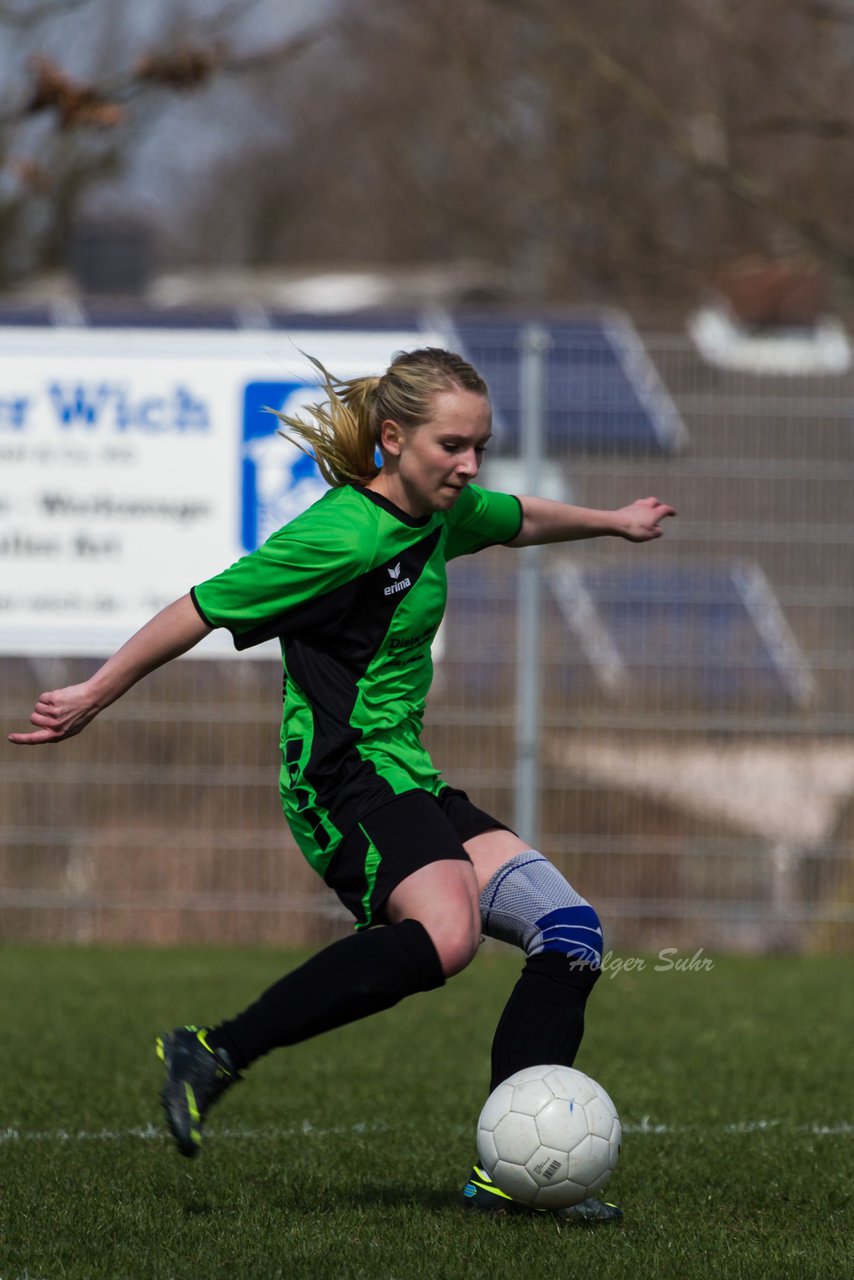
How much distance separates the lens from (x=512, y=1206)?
4086 millimetres

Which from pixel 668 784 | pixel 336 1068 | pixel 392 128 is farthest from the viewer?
pixel 392 128

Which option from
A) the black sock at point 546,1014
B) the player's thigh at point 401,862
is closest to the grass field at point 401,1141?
the black sock at point 546,1014

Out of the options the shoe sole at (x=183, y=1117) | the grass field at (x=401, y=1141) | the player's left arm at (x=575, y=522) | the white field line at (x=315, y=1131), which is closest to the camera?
the grass field at (x=401, y=1141)

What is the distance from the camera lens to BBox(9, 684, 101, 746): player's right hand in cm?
382

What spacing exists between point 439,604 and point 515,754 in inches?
208

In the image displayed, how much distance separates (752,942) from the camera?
9523 millimetres

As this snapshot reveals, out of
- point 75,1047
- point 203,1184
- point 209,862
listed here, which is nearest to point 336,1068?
point 75,1047

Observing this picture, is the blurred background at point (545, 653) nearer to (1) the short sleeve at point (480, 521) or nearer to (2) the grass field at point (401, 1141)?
(2) the grass field at point (401, 1141)

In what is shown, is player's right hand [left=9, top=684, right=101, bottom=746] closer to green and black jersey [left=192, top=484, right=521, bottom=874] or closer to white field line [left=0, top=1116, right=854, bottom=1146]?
green and black jersey [left=192, top=484, right=521, bottom=874]

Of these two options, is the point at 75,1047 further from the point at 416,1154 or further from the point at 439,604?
the point at 439,604

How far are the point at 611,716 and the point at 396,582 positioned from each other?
5.35 meters

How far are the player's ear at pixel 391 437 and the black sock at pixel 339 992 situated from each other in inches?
41.3

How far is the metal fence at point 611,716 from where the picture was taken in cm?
927

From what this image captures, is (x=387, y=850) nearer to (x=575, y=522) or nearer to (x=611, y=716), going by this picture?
(x=575, y=522)
